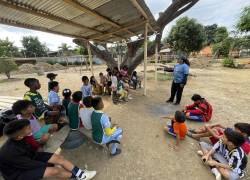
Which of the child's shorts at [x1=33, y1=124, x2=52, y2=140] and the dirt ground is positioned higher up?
the child's shorts at [x1=33, y1=124, x2=52, y2=140]

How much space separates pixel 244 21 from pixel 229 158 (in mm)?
21881

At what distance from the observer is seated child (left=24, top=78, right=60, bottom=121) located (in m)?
2.85

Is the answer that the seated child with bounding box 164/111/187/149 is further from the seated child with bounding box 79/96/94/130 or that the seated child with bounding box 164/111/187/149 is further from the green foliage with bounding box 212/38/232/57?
the green foliage with bounding box 212/38/232/57

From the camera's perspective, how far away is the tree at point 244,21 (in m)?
17.3

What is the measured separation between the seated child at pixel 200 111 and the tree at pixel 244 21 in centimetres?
1945

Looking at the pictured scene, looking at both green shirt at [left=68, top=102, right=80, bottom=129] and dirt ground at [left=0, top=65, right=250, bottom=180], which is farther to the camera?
green shirt at [left=68, top=102, right=80, bottom=129]

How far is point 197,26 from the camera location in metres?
18.8

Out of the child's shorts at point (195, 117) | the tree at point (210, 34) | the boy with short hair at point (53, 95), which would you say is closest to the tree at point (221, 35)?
the tree at point (210, 34)

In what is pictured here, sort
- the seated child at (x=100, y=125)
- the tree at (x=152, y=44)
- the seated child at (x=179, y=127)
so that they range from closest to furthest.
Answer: the seated child at (x=100, y=125) → the seated child at (x=179, y=127) → the tree at (x=152, y=44)

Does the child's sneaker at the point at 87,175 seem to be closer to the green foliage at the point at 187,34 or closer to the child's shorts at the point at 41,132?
the child's shorts at the point at 41,132

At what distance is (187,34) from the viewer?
18.9 meters

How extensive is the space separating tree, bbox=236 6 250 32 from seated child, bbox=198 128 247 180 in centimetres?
2122

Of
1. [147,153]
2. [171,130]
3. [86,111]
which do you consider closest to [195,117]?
[171,130]

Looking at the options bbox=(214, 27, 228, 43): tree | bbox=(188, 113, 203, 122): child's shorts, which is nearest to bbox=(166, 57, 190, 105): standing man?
bbox=(188, 113, 203, 122): child's shorts
